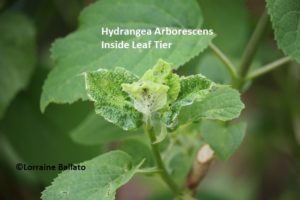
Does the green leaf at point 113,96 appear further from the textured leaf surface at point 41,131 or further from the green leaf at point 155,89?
the textured leaf surface at point 41,131

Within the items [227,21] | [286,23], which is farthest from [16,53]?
[286,23]

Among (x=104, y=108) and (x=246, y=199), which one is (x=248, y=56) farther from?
(x=246, y=199)

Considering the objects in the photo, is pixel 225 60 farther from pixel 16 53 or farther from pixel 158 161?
pixel 16 53

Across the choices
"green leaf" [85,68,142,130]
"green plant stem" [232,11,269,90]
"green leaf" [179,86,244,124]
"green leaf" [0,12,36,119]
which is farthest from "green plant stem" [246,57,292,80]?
"green leaf" [0,12,36,119]

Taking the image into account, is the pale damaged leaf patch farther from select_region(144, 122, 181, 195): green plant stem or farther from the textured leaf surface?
the textured leaf surface

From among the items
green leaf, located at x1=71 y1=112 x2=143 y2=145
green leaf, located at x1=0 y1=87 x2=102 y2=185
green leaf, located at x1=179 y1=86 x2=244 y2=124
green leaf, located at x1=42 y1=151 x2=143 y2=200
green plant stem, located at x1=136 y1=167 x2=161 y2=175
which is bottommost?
green leaf, located at x1=0 y1=87 x2=102 y2=185

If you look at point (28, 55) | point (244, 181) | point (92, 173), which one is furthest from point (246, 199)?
point (92, 173)
